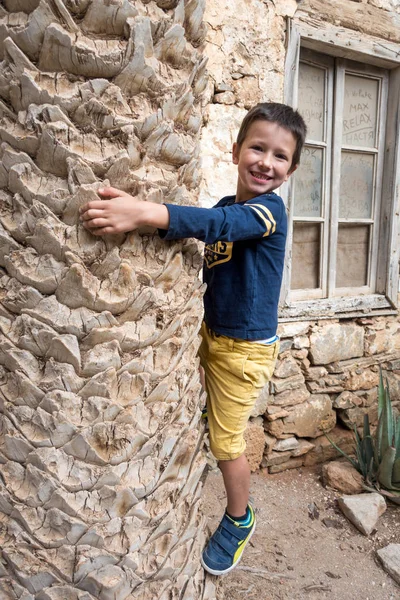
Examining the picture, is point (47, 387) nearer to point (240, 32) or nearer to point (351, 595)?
point (351, 595)

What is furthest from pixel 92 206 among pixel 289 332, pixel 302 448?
pixel 302 448

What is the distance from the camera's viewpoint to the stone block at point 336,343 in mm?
3207

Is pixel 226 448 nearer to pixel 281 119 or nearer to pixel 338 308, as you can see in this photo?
pixel 281 119

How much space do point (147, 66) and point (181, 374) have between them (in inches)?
26.6

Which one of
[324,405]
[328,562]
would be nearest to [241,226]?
[328,562]

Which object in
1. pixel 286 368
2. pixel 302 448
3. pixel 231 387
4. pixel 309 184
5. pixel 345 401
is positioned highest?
pixel 309 184

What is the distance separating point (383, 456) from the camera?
291 centimetres

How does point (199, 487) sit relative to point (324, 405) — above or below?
above

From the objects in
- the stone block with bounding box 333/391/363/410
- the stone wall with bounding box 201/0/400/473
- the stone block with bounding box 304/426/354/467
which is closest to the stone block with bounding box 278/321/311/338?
the stone wall with bounding box 201/0/400/473

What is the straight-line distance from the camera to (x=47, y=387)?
0.91 m

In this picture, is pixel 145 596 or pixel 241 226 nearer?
pixel 145 596

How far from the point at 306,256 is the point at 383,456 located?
1.47 metres

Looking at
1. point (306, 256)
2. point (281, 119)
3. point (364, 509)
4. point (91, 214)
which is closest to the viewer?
point (91, 214)

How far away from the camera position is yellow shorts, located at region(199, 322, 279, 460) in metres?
1.56
